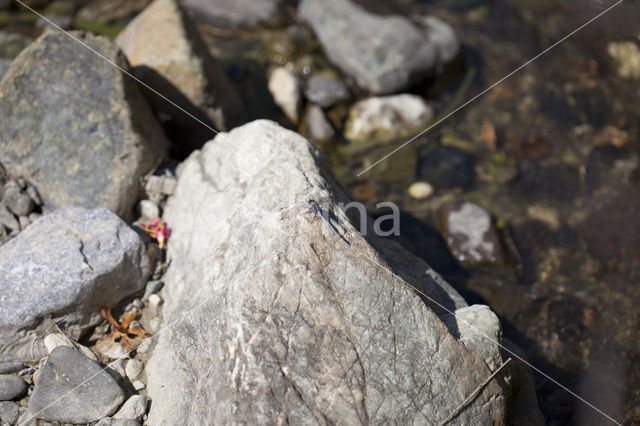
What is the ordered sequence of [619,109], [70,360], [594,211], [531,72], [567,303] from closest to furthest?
[70,360] → [567,303] → [594,211] → [619,109] → [531,72]

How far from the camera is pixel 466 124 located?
271 inches

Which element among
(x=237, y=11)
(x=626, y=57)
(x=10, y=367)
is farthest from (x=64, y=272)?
(x=626, y=57)

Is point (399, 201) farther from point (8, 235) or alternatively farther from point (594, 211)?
point (8, 235)

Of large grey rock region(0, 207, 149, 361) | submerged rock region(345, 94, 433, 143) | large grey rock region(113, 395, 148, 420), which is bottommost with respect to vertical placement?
submerged rock region(345, 94, 433, 143)

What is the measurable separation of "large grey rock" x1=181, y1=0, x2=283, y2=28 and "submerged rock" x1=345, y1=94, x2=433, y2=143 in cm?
231

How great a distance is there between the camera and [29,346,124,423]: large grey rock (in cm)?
326

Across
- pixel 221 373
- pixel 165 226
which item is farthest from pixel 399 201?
pixel 221 373

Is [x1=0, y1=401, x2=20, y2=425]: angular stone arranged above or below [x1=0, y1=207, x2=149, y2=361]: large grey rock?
below

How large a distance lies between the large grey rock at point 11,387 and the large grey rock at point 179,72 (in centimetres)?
261

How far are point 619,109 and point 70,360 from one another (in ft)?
21.5

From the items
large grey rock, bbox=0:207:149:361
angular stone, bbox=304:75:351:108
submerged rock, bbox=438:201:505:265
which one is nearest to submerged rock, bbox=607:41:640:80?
submerged rock, bbox=438:201:505:265

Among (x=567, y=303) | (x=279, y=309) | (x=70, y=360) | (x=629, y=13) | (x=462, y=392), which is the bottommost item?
(x=567, y=303)

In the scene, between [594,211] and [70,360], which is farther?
[594,211]

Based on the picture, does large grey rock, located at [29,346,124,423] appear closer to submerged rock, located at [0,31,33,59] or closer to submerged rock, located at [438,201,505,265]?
submerged rock, located at [438,201,505,265]
